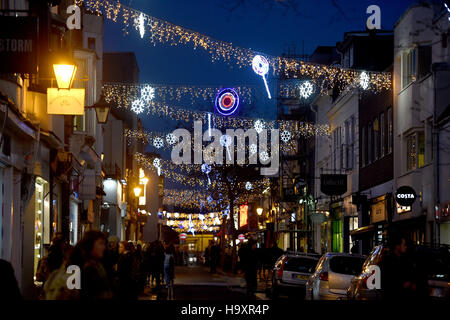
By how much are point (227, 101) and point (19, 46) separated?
20.5 m

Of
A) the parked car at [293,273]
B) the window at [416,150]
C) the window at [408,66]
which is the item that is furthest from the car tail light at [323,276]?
the window at [408,66]

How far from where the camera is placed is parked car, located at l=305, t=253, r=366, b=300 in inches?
726

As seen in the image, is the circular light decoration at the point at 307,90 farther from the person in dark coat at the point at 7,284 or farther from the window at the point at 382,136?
the person in dark coat at the point at 7,284

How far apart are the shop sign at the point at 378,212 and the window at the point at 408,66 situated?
5690mm

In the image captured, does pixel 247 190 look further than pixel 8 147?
Yes

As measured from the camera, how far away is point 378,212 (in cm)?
3572

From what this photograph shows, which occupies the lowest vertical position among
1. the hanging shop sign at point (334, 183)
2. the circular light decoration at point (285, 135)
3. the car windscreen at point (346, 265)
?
the car windscreen at point (346, 265)

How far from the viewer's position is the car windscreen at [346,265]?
61.5ft

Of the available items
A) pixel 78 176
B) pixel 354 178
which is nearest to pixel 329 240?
pixel 354 178

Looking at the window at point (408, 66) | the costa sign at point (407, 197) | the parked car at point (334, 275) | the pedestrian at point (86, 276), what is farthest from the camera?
the window at point (408, 66)

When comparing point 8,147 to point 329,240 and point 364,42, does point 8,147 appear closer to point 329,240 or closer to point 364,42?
point 364,42
